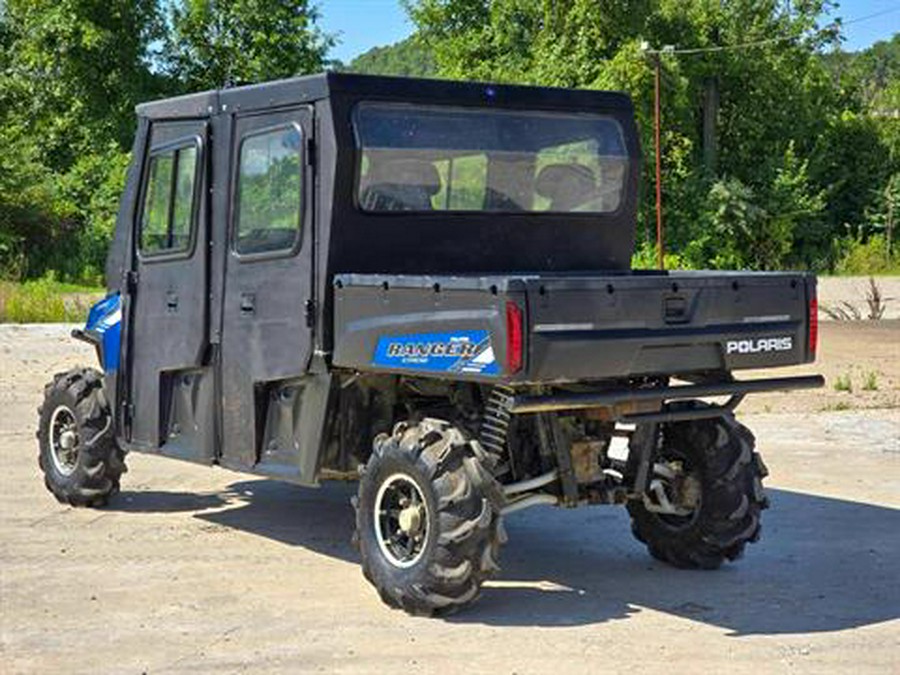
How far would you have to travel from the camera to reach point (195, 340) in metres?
8.72

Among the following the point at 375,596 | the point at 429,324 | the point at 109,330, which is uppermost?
the point at 429,324

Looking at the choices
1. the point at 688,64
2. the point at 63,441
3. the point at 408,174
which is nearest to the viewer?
the point at 408,174

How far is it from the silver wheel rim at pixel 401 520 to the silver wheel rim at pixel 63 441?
3.17 m

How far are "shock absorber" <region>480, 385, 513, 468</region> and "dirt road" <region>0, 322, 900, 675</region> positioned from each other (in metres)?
0.76

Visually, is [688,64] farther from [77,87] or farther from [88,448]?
[88,448]

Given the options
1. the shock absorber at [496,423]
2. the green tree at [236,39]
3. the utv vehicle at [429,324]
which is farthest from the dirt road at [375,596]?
the green tree at [236,39]

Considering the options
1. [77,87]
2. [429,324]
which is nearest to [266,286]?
[429,324]

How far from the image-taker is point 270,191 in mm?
8172

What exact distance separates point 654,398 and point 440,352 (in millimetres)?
1041

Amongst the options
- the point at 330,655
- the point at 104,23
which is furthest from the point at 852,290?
the point at 330,655

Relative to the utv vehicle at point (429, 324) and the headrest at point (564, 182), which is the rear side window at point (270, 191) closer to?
the utv vehicle at point (429, 324)

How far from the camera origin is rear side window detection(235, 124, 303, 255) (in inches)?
313

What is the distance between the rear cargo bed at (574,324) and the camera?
6625 mm

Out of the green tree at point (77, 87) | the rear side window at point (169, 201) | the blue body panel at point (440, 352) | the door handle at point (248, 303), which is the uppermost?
the green tree at point (77, 87)
